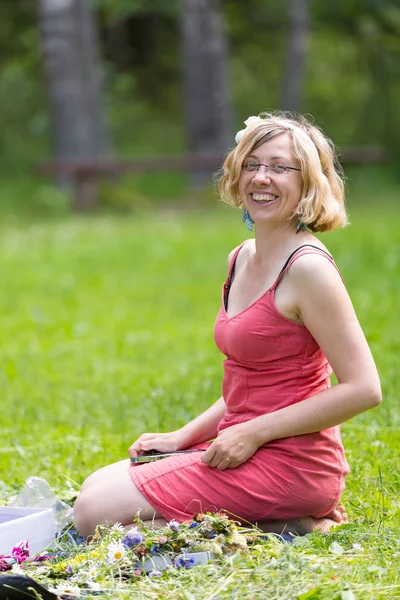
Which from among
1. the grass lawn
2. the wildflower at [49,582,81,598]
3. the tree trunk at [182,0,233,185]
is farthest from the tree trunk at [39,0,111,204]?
the wildflower at [49,582,81,598]

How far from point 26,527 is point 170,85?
2457 centimetres

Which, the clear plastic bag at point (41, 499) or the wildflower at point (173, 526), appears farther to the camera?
the clear plastic bag at point (41, 499)

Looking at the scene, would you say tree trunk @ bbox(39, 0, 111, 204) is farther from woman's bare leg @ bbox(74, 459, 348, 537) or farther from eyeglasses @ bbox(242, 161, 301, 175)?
woman's bare leg @ bbox(74, 459, 348, 537)

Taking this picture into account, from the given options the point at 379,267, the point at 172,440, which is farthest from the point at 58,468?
the point at 379,267

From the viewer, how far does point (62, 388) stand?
6.94m

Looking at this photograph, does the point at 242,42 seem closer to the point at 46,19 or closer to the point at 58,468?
the point at 46,19

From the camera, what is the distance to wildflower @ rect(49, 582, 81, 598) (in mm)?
3131

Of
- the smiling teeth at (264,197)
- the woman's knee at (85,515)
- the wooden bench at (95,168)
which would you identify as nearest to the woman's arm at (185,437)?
the woman's knee at (85,515)

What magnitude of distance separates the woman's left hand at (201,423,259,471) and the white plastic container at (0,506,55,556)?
0.60m

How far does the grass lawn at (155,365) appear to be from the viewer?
10.7 ft

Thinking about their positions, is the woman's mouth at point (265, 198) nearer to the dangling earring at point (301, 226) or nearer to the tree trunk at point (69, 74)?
the dangling earring at point (301, 226)

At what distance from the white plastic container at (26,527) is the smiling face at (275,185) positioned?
123 centimetres

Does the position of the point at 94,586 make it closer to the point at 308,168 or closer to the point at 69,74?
the point at 308,168

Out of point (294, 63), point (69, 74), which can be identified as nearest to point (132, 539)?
point (69, 74)
